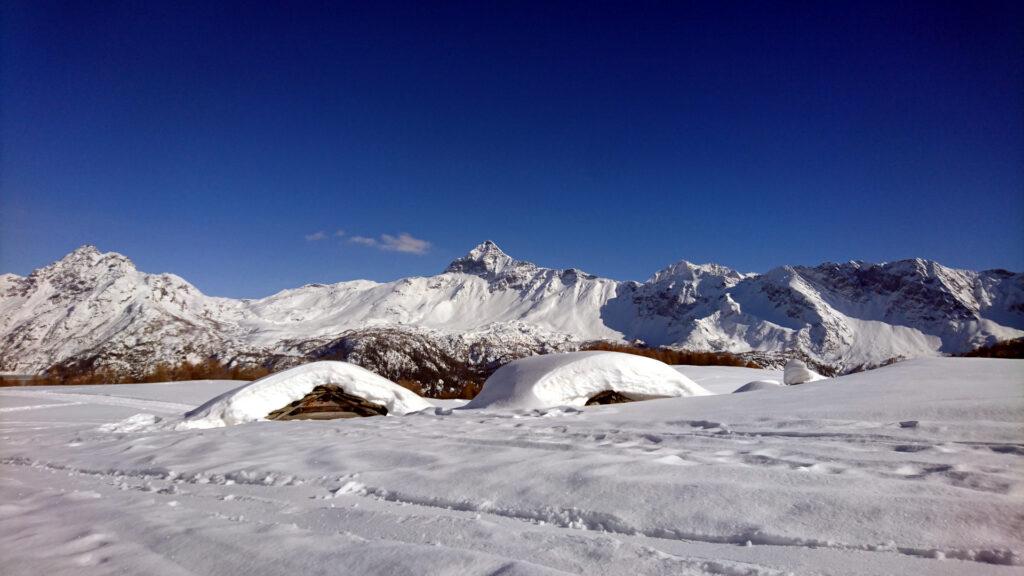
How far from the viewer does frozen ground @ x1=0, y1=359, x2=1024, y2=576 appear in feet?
6.69

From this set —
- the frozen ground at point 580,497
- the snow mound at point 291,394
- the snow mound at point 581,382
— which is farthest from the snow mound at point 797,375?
the snow mound at point 291,394

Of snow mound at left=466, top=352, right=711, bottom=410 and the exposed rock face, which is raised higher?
snow mound at left=466, top=352, right=711, bottom=410

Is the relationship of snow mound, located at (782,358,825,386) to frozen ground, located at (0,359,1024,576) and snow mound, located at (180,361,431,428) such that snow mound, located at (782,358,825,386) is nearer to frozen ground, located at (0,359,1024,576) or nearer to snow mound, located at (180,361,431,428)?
frozen ground, located at (0,359,1024,576)

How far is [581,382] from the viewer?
9281 mm

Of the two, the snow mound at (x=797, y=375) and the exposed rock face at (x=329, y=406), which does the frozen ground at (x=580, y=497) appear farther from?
the snow mound at (x=797, y=375)

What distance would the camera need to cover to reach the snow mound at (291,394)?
8.52 m

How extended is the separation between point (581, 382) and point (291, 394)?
535cm

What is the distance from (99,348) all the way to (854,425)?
630 ft

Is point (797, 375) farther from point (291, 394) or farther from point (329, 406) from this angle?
point (291, 394)

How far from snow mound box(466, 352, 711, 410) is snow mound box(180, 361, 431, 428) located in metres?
1.64

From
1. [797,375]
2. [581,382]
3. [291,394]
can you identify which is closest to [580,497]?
[581,382]

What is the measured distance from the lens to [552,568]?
6.45 feet

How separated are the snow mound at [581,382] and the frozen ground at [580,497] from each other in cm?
Answer: 335

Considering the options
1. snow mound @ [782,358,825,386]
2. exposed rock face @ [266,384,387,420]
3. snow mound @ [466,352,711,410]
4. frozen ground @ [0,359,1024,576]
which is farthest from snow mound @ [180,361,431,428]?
snow mound @ [782,358,825,386]
